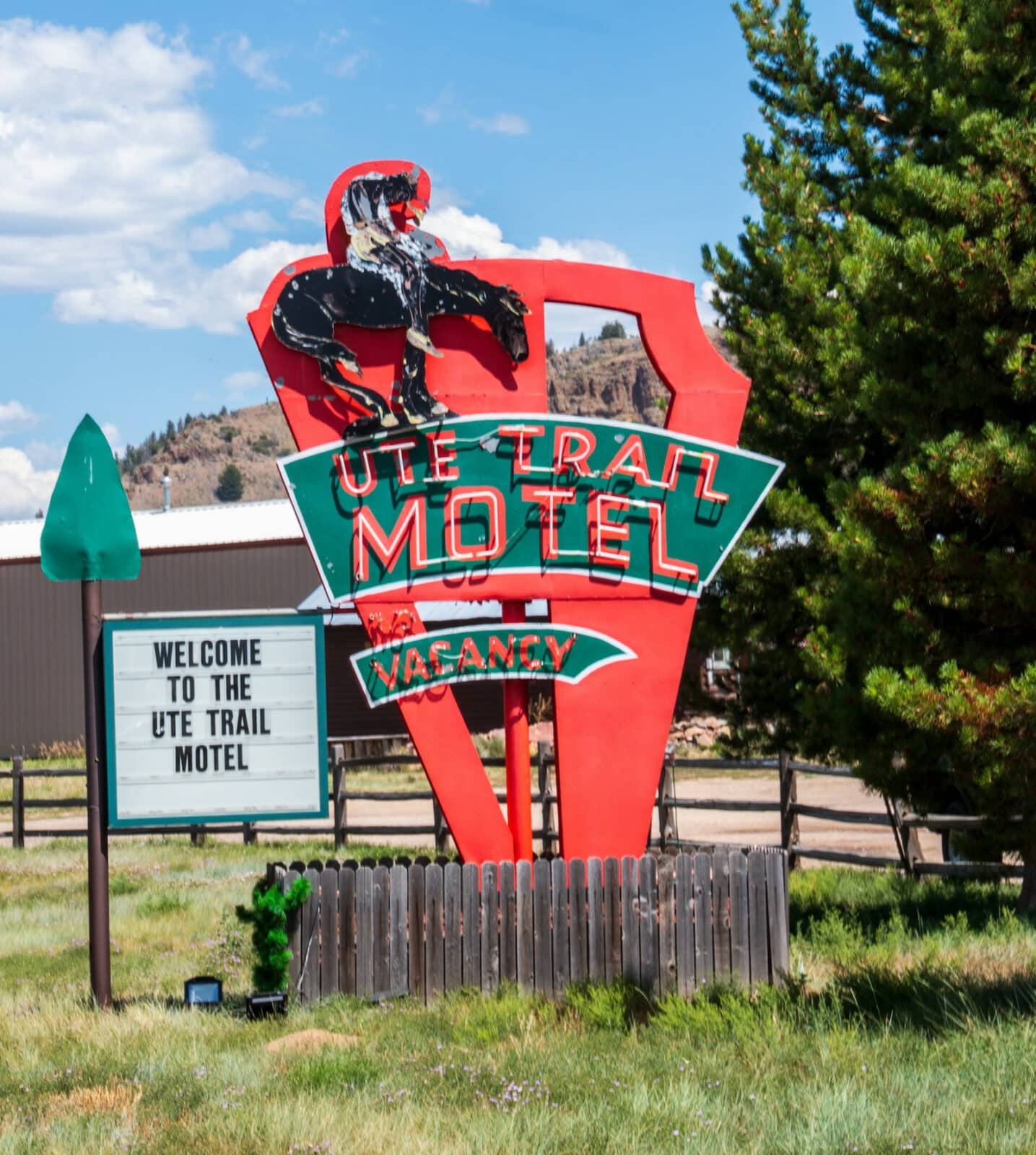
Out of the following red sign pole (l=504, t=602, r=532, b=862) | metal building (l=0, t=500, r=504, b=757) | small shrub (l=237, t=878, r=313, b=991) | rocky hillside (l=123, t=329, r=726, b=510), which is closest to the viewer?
small shrub (l=237, t=878, r=313, b=991)

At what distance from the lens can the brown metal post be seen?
27.9 feet

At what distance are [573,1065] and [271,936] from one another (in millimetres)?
2382

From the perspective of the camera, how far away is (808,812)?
14477 millimetres

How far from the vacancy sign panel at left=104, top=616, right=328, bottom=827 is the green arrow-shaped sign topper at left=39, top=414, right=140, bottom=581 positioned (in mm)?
414

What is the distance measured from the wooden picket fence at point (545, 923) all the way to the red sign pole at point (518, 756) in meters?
0.71

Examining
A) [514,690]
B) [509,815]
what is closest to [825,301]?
[514,690]

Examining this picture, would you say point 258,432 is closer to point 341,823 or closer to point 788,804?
point 341,823

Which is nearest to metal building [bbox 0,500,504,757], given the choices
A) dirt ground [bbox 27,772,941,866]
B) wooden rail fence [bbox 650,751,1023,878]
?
dirt ground [bbox 27,772,941,866]

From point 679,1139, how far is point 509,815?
4.33 metres

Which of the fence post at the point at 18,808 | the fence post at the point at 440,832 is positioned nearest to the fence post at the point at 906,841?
the fence post at the point at 440,832

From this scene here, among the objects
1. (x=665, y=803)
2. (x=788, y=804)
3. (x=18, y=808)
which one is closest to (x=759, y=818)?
(x=665, y=803)

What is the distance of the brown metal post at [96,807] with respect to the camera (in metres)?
8.52

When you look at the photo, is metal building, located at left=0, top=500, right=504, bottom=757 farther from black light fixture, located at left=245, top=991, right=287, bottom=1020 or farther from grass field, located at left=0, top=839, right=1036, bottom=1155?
black light fixture, located at left=245, top=991, right=287, bottom=1020

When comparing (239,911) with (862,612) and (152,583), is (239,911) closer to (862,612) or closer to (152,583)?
(862,612)
